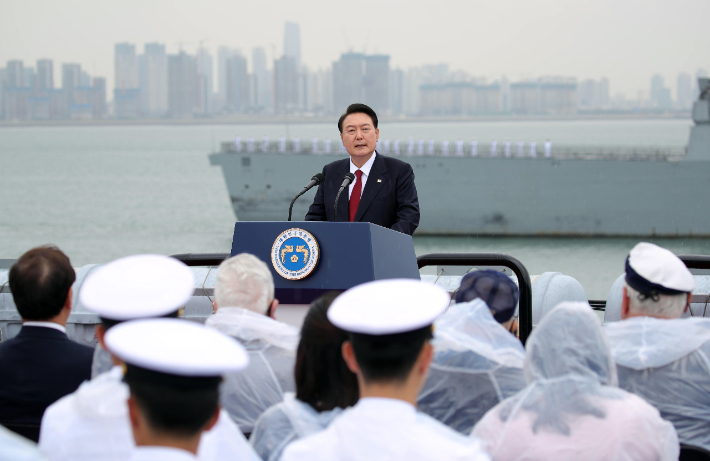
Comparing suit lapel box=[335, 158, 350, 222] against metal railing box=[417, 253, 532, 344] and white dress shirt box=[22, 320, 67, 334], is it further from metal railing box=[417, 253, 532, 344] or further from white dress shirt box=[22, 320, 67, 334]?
white dress shirt box=[22, 320, 67, 334]

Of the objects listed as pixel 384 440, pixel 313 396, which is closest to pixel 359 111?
pixel 313 396

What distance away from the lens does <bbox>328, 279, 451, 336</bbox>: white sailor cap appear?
4.52 ft

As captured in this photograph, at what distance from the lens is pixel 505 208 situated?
1447 inches

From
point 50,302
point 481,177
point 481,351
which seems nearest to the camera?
point 481,351

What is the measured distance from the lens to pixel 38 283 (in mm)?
2195

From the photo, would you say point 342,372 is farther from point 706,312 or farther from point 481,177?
point 481,177

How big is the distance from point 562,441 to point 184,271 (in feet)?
2.93

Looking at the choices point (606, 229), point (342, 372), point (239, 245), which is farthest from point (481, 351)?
point (606, 229)

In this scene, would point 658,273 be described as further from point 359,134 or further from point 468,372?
point 359,134

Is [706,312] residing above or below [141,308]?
below

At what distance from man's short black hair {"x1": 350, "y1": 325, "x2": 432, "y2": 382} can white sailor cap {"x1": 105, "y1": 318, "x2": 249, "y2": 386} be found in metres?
0.26

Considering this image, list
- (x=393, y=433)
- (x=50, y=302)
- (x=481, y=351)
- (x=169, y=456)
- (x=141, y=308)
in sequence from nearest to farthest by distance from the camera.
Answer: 1. (x=169, y=456)
2. (x=393, y=433)
3. (x=141, y=308)
4. (x=481, y=351)
5. (x=50, y=302)

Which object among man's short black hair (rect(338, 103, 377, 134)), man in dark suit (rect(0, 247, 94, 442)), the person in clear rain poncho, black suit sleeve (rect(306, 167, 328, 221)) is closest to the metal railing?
black suit sleeve (rect(306, 167, 328, 221))

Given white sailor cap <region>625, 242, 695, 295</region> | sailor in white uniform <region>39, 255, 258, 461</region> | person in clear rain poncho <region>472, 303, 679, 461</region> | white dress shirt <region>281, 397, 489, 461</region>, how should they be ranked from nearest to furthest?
white dress shirt <region>281, 397, 489, 461</region> < sailor in white uniform <region>39, 255, 258, 461</region> < person in clear rain poncho <region>472, 303, 679, 461</region> < white sailor cap <region>625, 242, 695, 295</region>
